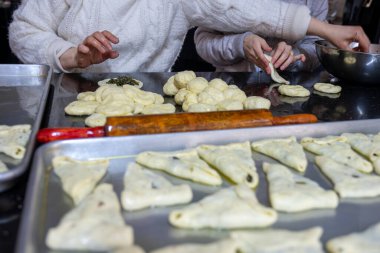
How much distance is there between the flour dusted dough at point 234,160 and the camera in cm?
98

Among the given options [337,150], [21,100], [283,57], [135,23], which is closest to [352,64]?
[283,57]

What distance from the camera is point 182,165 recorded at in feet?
3.33

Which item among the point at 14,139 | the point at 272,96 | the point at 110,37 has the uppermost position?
the point at 110,37

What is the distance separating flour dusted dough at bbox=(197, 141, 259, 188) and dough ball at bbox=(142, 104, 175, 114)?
1.16 ft

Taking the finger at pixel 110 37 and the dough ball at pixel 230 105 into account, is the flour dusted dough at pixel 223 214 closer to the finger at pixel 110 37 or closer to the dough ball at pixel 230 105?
the dough ball at pixel 230 105

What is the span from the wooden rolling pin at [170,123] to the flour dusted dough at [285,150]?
3.3 inches

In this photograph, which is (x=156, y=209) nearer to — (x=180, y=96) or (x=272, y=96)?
(x=180, y=96)

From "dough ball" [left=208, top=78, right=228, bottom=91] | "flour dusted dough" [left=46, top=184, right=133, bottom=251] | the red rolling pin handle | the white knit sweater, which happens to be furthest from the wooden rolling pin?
the white knit sweater

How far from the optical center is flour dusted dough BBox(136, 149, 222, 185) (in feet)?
3.23

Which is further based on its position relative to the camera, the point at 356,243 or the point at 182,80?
the point at 182,80

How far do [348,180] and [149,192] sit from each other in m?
0.52

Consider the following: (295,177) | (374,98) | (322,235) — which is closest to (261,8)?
(374,98)

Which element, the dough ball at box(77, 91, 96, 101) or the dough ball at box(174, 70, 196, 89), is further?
the dough ball at box(174, 70, 196, 89)

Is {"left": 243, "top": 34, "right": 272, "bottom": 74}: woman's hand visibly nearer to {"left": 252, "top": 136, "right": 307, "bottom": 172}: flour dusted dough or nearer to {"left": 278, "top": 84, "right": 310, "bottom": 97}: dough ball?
{"left": 278, "top": 84, "right": 310, "bottom": 97}: dough ball
